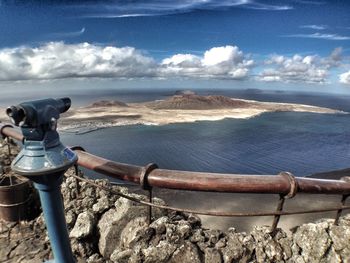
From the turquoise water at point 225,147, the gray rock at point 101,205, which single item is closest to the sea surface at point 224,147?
the turquoise water at point 225,147

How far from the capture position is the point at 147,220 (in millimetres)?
2941

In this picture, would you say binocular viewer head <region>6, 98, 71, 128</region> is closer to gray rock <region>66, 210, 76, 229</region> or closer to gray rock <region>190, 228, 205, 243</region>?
gray rock <region>190, 228, 205, 243</region>

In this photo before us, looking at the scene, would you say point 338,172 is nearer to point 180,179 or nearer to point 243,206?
point 243,206

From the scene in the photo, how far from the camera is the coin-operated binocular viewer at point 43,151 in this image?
176 centimetres

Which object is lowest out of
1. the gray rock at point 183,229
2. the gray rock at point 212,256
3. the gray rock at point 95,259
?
the gray rock at point 95,259

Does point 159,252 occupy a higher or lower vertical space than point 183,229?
lower

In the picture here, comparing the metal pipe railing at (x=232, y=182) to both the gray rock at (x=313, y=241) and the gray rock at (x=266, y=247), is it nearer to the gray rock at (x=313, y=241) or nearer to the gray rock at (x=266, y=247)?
the gray rock at (x=313, y=241)

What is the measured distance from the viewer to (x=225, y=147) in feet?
167

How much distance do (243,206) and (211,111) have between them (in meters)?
70.8

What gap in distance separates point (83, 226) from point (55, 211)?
44.8 inches

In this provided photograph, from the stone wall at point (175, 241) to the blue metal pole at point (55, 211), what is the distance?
→ 1.91 feet

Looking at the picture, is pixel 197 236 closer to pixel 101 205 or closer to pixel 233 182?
pixel 233 182

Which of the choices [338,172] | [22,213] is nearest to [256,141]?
[338,172]

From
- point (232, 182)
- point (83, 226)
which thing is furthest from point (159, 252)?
Answer: point (83, 226)
